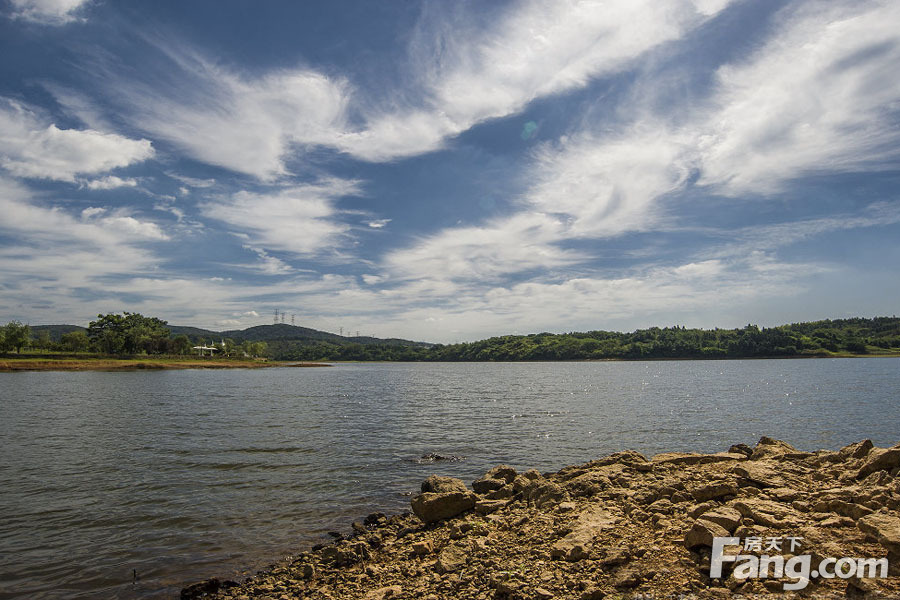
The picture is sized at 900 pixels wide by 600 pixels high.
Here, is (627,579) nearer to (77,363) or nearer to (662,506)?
(662,506)

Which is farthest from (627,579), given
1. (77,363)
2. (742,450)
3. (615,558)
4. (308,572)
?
(77,363)

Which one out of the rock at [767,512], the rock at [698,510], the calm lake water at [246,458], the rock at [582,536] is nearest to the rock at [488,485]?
the calm lake water at [246,458]

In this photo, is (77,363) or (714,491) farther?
(77,363)

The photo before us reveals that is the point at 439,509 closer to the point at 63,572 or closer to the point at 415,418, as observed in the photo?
the point at 63,572

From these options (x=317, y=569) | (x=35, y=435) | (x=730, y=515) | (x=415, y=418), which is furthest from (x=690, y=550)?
(x=35, y=435)

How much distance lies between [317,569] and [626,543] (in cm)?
833

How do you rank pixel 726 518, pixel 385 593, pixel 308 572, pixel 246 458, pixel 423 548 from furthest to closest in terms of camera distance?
1. pixel 246 458
2. pixel 423 548
3. pixel 308 572
4. pixel 385 593
5. pixel 726 518

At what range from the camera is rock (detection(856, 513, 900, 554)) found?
880 centimetres

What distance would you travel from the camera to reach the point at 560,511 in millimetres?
14602

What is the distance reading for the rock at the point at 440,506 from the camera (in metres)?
16.3

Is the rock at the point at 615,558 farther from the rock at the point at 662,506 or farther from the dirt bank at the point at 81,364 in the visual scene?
the dirt bank at the point at 81,364

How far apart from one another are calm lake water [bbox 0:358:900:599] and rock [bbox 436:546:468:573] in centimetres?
595

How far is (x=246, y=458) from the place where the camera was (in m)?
28.5

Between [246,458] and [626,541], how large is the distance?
2432cm
